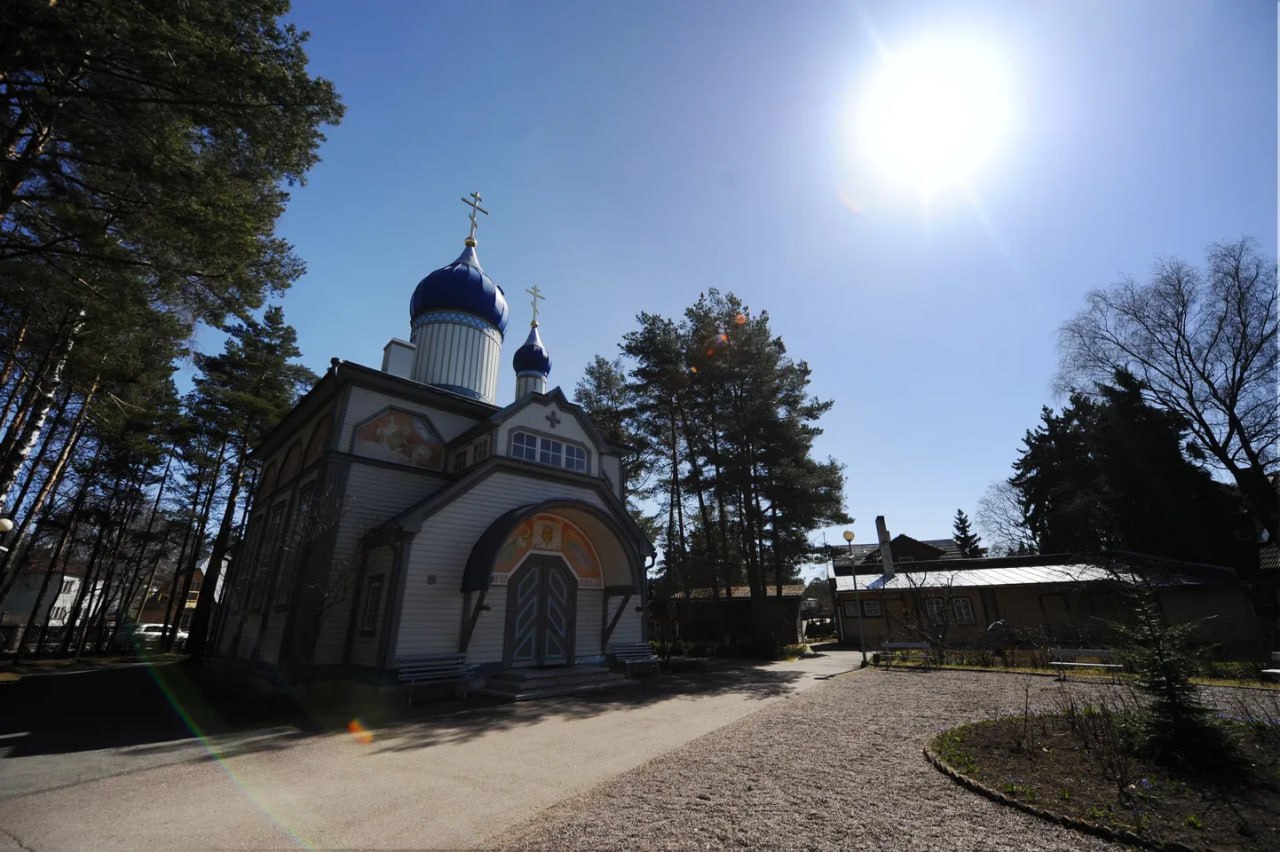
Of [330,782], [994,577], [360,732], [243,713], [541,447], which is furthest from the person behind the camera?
[994,577]

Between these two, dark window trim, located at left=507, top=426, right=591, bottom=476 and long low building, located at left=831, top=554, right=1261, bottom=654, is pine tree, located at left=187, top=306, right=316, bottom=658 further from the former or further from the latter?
long low building, located at left=831, top=554, right=1261, bottom=654

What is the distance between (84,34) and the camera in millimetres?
6996

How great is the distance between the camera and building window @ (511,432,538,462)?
50.4ft

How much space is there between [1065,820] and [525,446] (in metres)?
13.4

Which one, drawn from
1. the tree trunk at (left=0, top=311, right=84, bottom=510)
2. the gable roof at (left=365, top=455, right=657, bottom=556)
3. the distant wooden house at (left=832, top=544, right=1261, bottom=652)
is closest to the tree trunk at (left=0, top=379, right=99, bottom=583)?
the tree trunk at (left=0, top=311, right=84, bottom=510)

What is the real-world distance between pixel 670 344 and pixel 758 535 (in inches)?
398

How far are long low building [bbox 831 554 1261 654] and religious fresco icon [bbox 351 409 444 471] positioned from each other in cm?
1532

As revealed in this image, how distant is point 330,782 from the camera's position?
6.16 metres

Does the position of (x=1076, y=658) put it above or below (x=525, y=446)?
below

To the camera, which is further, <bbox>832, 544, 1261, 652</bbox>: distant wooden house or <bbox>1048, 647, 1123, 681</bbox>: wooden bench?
<bbox>832, 544, 1261, 652</bbox>: distant wooden house

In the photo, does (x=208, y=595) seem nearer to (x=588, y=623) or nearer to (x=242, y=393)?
(x=242, y=393)

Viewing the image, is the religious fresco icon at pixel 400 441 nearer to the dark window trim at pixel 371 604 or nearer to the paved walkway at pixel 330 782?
the dark window trim at pixel 371 604

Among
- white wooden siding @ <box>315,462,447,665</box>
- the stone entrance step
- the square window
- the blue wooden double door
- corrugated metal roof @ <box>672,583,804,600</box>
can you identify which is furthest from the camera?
corrugated metal roof @ <box>672,583,804,600</box>

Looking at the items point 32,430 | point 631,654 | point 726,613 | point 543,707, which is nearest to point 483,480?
point 543,707
